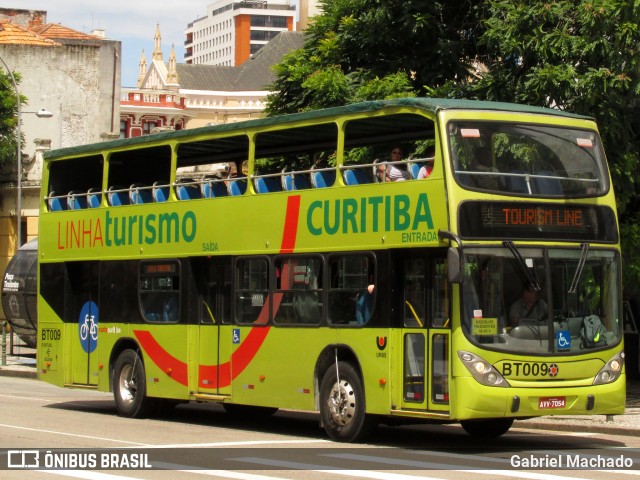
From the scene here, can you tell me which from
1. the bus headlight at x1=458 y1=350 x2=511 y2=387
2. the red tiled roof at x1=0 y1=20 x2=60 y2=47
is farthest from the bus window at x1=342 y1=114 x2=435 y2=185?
the red tiled roof at x1=0 y1=20 x2=60 y2=47

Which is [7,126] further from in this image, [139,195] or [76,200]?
[139,195]

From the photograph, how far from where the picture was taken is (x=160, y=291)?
802 inches

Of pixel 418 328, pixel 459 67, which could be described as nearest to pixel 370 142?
pixel 418 328

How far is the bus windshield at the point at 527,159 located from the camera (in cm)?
1530

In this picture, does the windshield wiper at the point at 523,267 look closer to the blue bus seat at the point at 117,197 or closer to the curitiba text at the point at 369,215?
the curitiba text at the point at 369,215

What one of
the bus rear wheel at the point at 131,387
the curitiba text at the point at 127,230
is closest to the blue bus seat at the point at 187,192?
the curitiba text at the point at 127,230

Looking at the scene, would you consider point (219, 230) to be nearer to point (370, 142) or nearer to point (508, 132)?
point (370, 142)

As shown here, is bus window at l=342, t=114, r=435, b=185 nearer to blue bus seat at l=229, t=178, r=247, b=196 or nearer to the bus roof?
the bus roof

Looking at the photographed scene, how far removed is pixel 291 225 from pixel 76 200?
6.16 meters

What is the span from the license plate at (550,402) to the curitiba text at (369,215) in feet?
7.38

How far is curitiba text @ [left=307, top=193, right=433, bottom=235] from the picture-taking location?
15531 mm

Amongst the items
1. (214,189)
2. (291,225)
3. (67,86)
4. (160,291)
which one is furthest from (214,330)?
(67,86)

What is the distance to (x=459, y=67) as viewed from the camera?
27.3m

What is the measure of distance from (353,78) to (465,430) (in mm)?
12083
